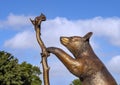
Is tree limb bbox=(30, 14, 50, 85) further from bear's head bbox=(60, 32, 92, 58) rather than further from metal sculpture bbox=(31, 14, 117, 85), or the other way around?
bear's head bbox=(60, 32, 92, 58)

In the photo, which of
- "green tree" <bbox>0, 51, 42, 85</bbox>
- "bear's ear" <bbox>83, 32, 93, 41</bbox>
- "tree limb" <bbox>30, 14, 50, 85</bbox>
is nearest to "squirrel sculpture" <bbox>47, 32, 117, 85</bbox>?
"bear's ear" <bbox>83, 32, 93, 41</bbox>

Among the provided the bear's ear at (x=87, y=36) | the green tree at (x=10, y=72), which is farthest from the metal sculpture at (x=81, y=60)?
the green tree at (x=10, y=72)

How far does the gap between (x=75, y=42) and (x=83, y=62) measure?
606mm

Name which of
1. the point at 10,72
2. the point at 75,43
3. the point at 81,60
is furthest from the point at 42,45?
the point at 10,72

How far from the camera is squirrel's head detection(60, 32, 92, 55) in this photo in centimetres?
978

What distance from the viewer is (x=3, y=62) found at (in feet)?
237

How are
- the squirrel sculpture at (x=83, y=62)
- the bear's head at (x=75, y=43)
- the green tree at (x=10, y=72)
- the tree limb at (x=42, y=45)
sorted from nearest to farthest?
1. the squirrel sculpture at (x=83, y=62)
2. the tree limb at (x=42, y=45)
3. the bear's head at (x=75, y=43)
4. the green tree at (x=10, y=72)

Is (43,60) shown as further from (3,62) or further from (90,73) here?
(3,62)

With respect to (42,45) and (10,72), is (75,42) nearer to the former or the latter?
(42,45)

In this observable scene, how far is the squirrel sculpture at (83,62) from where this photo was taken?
9289 millimetres

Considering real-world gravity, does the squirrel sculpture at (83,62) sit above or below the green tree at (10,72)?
below

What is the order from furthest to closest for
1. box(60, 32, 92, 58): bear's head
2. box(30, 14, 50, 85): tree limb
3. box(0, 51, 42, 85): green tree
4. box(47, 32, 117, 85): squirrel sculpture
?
box(0, 51, 42, 85): green tree < box(60, 32, 92, 58): bear's head < box(30, 14, 50, 85): tree limb < box(47, 32, 117, 85): squirrel sculpture

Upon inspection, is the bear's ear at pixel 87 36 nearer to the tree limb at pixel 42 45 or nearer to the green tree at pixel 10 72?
the tree limb at pixel 42 45

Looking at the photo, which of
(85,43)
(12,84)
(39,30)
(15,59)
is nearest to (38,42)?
(39,30)
